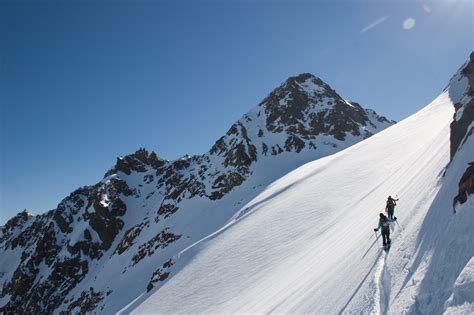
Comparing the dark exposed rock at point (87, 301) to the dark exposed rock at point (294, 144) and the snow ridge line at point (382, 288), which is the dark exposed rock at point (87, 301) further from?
the snow ridge line at point (382, 288)

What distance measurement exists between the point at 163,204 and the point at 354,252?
84.0 meters

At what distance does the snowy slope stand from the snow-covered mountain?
20.1m

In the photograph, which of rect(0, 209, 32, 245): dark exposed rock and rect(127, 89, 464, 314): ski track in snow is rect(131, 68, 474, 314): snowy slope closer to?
rect(127, 89, 464, 314): ski track in snow

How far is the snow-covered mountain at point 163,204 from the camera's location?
6588 cm

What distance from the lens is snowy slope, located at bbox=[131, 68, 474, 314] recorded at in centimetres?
790

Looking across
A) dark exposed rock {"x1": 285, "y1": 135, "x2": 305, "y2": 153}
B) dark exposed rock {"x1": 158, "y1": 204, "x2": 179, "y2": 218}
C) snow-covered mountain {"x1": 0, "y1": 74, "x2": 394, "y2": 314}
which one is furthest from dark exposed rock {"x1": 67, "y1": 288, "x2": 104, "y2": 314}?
dark exposed rock {"x1": 285, "y1": 135, "x2": 305, "y2": 153}

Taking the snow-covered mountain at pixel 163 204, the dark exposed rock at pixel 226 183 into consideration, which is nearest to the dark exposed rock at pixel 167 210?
the snow-covered mountain at pixel 163 204

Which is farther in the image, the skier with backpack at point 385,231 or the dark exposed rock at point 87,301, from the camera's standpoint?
the dark exposed rock at point 87,301

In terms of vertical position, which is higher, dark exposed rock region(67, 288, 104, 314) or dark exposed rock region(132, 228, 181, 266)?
dark exposed rock region(132, 228, 181, 266)

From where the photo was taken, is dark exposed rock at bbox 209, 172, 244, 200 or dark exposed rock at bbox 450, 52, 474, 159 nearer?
dark exposed rock at bbox 450, 52, 474, 159

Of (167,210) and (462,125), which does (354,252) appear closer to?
(462,125)

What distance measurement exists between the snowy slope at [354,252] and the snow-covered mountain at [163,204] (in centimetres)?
2013

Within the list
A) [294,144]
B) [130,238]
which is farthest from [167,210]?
[294,144]

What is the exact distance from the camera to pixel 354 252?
12.7 m
